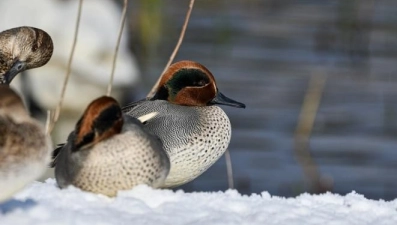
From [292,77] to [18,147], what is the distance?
32.3ft

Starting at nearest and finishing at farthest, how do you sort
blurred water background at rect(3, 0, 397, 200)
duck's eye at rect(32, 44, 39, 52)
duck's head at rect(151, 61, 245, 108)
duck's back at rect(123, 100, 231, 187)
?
duck's back at rect(123, 100, 231, 187), duck's head at rect(151, 61, 245, 108), duck's eye at rect(32, 44, 39, 52), blurred water background at rect(3, 0, 397, 200)

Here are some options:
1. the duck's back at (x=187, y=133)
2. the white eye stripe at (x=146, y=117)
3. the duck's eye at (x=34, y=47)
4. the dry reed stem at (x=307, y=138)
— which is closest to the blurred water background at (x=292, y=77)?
the dry reed stem at (x=307, y=138)

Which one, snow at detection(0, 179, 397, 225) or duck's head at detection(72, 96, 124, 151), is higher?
duck's head at detection(72, 96, 124, 151)

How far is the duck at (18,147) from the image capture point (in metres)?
3.62

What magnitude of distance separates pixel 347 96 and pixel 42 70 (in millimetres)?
3361

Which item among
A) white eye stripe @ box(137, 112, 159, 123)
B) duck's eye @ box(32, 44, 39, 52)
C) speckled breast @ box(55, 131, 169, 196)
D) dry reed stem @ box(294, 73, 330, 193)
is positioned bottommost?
dry reed stem @ box(294, 73, 330, 193)

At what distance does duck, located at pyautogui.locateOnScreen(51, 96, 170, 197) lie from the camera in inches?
175

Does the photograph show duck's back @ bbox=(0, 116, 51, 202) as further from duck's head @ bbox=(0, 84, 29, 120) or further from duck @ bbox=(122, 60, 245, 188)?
duck @ bbox=(122, 60, 245, 188)

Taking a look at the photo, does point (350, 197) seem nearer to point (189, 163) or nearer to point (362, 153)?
point (189, 163)

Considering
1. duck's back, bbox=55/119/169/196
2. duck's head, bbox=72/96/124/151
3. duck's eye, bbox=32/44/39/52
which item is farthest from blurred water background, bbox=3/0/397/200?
duck's head, bbox=72/96/124/151

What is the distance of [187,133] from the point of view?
551cm

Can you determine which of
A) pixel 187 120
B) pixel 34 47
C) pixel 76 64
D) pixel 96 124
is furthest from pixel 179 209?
pixel 76 64

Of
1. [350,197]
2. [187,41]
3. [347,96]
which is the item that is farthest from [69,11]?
[350,197]

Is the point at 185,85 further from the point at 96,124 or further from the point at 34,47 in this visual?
the point at 96,124
